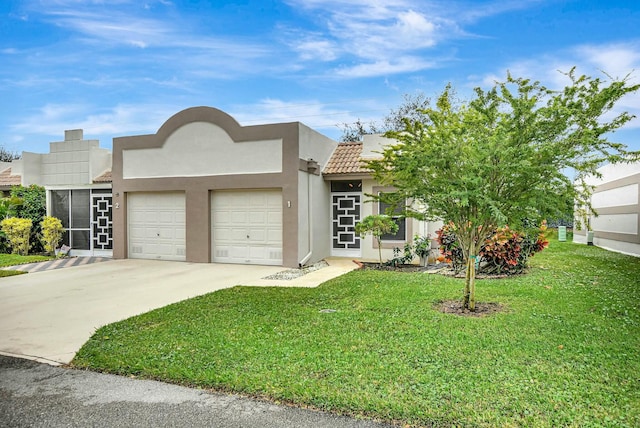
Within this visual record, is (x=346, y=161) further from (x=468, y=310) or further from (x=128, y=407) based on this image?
(x=128, y=407)

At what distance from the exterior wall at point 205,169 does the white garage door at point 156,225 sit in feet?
1.00

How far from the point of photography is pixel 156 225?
52.9 ft

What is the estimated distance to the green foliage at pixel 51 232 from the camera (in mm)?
17281

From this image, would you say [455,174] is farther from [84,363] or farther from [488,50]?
[488,50]

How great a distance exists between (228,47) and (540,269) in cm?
1157

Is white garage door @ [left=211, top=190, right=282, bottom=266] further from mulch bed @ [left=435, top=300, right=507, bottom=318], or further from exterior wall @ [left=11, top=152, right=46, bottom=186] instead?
exterior wall @ [left=11, top=152, right=46, bottom=186]

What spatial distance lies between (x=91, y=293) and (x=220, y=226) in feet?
18.6

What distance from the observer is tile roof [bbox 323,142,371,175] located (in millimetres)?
15547

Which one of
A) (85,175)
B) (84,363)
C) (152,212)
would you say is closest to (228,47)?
(152,212)

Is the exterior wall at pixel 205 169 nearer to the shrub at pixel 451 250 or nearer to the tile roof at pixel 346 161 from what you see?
the tile roof at pixel 346 161

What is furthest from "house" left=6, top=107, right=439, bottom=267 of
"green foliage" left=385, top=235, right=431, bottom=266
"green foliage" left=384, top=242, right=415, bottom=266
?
"green foliage" left=385, top=235, right=431, bottom=266

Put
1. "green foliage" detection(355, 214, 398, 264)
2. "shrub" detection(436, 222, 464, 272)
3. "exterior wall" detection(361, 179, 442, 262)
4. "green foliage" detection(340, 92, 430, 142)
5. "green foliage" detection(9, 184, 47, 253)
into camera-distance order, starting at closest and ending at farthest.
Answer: "shrub" detection(436, 222, 464, 272)
"green foliage" detection(355, 214, 398, 264)
"exterior wall" detection(361, 179, 442, 262)
"green foliage" detection(9, 184, 47, 253)
"green foliage" detection(340, 92, 430, 142)

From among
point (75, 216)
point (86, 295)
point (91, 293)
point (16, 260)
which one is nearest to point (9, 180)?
point (75, 216)

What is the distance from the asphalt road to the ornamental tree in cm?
396
